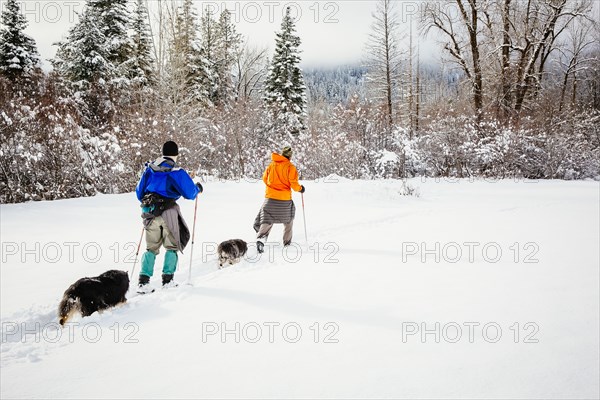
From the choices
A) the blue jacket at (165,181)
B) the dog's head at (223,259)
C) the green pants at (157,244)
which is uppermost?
the blue jacket at (165,181)

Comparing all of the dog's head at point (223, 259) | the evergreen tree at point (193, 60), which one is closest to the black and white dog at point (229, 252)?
the dog's head at point (223, 259)

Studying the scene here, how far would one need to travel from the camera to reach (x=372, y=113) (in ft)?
48.6

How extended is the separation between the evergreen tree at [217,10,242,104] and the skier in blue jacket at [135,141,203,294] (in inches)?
938

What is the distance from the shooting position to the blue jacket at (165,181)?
12.6 feet

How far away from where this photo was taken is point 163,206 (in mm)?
3867

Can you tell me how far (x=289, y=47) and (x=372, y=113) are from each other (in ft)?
49.6

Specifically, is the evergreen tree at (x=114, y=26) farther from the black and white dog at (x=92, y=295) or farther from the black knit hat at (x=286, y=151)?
the black and white dog at (x=92, y=295)

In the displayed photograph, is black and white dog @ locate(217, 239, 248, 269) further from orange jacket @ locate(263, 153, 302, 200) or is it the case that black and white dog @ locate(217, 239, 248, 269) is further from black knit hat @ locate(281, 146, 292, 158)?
black knit hat @ locate(281, 146, 292, 158)

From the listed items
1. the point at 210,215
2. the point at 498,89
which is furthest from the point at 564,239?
the point at 498,89

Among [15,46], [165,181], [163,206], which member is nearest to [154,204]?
[163,206]

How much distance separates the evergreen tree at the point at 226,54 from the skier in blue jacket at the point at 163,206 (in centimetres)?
2381

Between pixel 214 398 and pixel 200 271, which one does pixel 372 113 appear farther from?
pixel 214 398

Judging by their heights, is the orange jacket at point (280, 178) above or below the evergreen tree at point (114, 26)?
below

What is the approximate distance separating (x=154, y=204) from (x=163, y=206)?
100 millimetres
